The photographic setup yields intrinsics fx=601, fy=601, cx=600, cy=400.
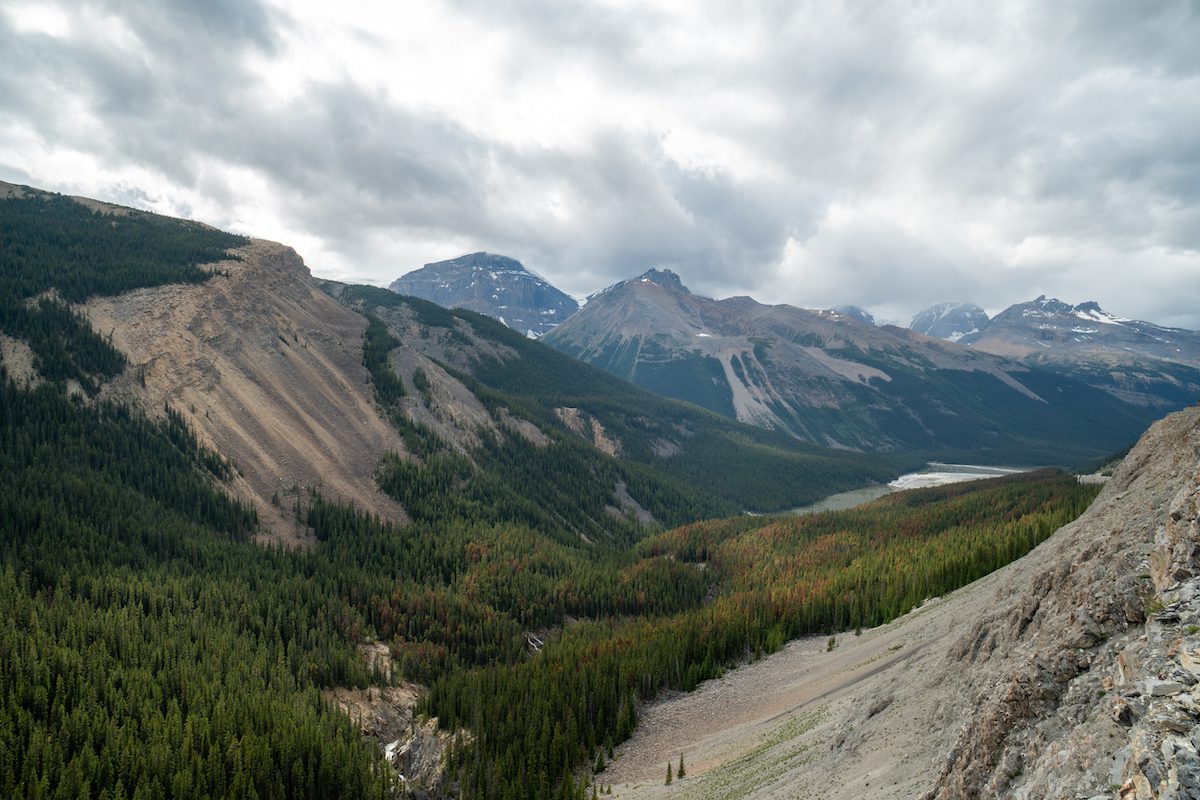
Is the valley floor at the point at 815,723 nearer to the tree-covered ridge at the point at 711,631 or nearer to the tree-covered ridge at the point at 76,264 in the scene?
the tree-covered ridge at the point at 711,631

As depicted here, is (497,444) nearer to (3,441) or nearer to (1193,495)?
(3,441)

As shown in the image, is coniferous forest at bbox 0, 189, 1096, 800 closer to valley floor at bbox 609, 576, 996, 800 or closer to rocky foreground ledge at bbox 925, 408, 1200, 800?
valley floor at bbox 609, 576, 996, 800

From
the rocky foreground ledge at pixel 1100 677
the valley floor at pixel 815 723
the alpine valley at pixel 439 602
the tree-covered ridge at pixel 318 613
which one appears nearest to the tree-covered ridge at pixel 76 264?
the alpine valley at pixel 439 602

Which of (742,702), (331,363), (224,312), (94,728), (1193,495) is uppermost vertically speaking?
(224,312)

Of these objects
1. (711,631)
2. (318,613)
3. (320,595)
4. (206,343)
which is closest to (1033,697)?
(711,631)

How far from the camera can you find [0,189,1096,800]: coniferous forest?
4022 centimetres

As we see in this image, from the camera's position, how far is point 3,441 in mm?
68938

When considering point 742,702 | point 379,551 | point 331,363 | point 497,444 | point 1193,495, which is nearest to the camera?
point 1193,495

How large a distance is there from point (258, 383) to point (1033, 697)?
382 ft

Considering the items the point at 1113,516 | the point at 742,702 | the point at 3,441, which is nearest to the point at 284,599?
the point at 3,441

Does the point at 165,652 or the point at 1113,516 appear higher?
the point at 1113,516

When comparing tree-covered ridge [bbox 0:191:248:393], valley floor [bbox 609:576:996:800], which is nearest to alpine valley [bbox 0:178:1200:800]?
valley floor [bbox 609:576:996:800]

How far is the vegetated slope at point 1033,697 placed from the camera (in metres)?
11.8

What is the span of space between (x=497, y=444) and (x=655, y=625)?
77.8 metres
